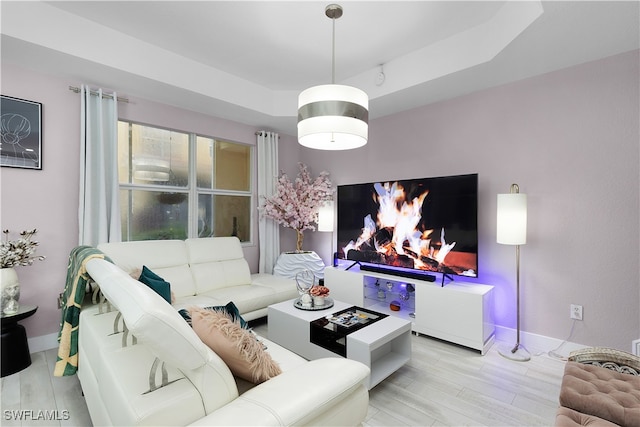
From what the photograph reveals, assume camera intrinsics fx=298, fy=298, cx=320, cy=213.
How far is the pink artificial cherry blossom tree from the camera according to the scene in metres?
4.07

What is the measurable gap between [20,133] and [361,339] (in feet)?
10.4

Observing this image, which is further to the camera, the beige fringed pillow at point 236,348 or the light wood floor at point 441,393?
the light wood floor at point 441,393

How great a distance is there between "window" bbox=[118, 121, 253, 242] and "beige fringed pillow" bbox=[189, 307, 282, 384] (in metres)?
2.58

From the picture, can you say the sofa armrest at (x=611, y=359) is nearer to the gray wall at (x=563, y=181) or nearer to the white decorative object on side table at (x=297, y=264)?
the gray wall at (x=563, y=181)

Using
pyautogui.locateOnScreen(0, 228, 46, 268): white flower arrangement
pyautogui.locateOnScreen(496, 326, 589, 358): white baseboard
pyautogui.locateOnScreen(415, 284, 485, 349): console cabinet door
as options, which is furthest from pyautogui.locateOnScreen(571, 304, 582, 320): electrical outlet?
pyautogui.locateOnScreen(0, 228, 46, 268): white flower arrangement

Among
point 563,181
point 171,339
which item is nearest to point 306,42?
point 563,181

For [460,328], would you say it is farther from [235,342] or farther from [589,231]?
[235,342]

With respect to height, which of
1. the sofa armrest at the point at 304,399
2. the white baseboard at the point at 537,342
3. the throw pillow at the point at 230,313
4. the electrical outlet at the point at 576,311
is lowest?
the white baseboard at the point at 537,342

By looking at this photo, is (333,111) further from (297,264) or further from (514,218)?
(297,264)

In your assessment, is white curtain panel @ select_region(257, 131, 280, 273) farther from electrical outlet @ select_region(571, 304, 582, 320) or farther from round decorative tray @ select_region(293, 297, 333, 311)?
electrical outlet @ select_region(571, 304, 582, 320)

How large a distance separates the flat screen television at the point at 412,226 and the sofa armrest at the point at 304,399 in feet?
6.72

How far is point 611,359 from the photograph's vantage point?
5.51ft

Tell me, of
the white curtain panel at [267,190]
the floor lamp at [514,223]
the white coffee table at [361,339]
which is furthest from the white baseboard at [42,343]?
the floor lamp at [514,223]

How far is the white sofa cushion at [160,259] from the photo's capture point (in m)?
2.58
